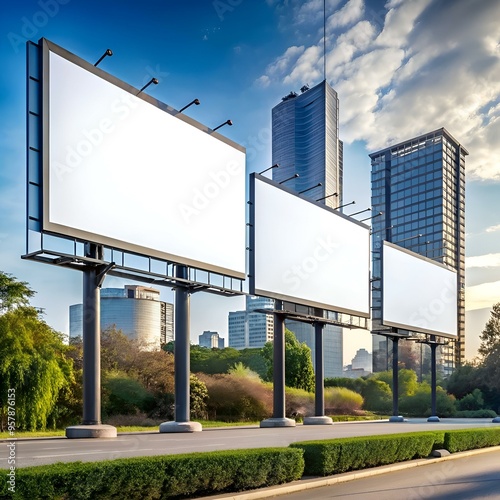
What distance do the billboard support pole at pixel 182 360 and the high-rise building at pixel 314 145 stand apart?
456ft

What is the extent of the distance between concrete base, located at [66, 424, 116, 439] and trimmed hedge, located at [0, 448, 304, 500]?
8.38 m

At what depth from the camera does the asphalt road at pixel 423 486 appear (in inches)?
434

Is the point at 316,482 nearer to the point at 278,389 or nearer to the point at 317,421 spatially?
the point at 278,389

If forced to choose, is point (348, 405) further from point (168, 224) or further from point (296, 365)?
point (168, 224)

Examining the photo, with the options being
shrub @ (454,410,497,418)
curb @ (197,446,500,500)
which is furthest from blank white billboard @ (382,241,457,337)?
curb @ (197,446,500,500)

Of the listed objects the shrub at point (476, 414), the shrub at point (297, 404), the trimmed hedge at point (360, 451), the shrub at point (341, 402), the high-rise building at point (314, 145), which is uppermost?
the high-rise building at point (314, 145)

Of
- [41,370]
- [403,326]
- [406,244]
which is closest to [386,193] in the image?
[406,244]

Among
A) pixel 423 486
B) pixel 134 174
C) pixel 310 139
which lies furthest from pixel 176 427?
pixel 310 139

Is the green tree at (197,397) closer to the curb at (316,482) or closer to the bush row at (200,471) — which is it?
the curb at (316,482)

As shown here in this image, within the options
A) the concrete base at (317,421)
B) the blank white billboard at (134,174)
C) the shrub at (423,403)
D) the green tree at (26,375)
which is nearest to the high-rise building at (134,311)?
the shrub at (423,403)

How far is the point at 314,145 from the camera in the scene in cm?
17062

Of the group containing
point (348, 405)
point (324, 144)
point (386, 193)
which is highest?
point (324, 144)

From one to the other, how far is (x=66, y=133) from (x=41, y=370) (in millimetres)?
10966

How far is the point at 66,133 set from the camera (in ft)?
60.2
